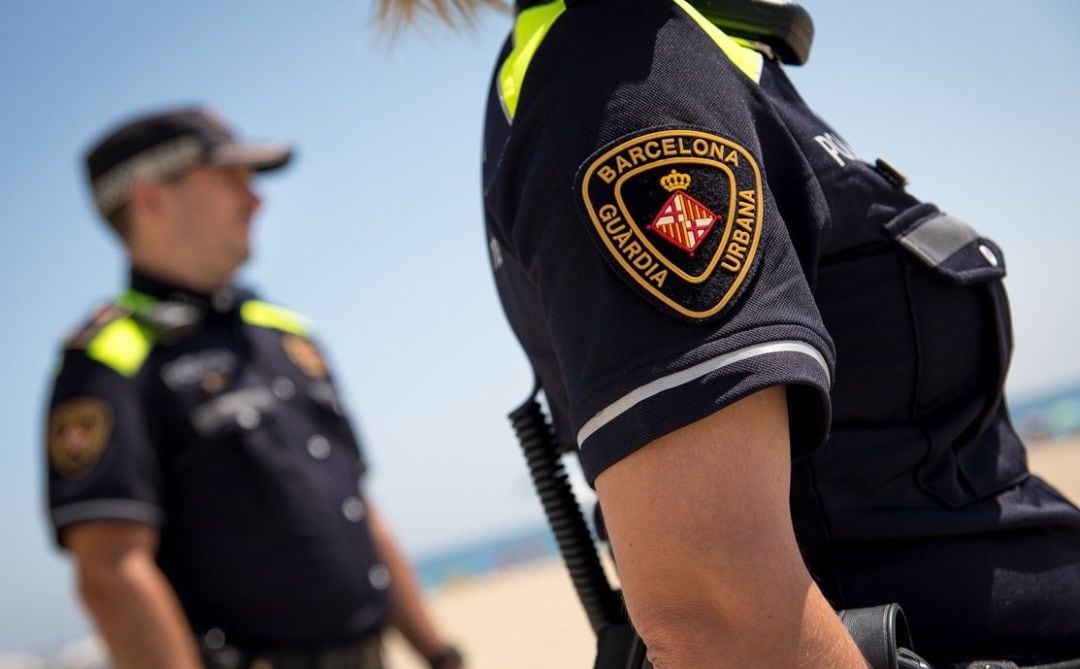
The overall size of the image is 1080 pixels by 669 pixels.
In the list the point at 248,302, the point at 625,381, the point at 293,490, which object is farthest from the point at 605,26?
the point at 248,302

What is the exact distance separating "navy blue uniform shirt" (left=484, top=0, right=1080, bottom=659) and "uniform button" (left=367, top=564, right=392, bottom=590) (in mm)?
2141

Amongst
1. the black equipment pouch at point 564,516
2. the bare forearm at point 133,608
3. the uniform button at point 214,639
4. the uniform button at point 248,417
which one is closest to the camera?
the black equipment pouch at point 564,516

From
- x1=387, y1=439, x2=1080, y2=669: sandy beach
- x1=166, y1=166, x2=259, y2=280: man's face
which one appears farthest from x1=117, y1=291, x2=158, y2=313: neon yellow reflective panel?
x1=387, y1=439, x2=1080, y2=669: sandy beach

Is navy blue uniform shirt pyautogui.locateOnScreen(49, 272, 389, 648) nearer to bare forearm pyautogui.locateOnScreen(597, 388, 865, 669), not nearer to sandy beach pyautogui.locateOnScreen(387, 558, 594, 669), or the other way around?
sandy beach pyautogui.locateOnScreen(387, 558, 594, 669)

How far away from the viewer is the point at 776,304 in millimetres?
956

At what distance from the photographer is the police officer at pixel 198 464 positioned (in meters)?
2.81

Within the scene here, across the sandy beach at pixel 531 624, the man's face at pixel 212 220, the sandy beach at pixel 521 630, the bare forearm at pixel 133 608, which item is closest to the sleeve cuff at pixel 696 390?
the bare forearm at pixel 133 608

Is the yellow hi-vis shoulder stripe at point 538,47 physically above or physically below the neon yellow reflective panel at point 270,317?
above

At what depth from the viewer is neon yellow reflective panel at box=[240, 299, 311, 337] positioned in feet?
11.7

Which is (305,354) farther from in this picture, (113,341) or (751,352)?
(751,352)

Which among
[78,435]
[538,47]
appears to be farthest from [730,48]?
[78,435]

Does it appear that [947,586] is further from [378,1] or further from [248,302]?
[248,302]

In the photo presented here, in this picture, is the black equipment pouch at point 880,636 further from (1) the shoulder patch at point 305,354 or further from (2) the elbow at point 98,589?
(1) the shoulder patch at point 305,354

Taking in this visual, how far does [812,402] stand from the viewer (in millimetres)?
982
